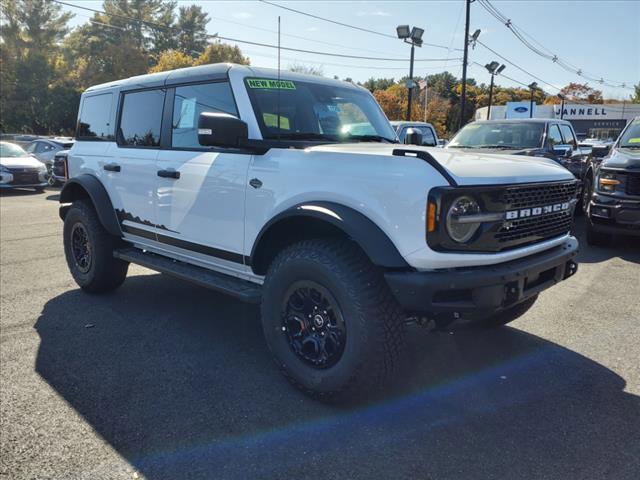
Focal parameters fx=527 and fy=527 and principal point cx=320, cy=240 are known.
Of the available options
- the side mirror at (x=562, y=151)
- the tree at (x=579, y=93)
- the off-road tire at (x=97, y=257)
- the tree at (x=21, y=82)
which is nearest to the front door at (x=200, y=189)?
the off-road tire at (x=97, y=257)

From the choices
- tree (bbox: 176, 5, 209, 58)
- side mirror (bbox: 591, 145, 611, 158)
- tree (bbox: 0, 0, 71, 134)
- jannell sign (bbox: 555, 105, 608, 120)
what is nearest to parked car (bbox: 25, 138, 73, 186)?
side mirror (bbox: 591, 145, 611, 158)

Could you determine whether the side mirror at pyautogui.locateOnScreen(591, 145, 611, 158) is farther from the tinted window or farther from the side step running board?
the tinted window

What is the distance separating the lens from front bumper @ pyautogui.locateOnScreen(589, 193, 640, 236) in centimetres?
684

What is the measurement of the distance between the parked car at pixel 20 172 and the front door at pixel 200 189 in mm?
12661

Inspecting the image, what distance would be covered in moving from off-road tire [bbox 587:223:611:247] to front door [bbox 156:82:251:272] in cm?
587

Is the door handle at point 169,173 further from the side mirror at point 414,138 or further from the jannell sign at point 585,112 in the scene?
the jannell sign at point 585,112

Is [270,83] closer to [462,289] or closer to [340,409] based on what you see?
[462,289]

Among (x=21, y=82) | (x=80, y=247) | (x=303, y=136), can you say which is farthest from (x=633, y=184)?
(x=21, y=82)

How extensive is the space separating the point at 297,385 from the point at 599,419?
1.73 meters

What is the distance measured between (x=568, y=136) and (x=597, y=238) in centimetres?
293

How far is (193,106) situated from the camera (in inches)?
162

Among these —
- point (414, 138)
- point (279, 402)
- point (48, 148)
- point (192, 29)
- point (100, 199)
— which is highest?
point (192, 29)

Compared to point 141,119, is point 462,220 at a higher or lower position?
lower

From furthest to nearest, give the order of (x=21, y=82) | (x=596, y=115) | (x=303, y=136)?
(x=596, y=115) → (x=21, y=82) → (x=303, y=136)
